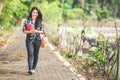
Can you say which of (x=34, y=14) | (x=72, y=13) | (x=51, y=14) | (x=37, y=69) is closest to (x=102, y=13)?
(x=72, y=13)

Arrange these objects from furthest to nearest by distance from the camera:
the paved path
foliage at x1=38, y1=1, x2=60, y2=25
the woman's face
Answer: foliage at x1=38, y1=1, x2=60, y2=25
the woman's face
the paved path

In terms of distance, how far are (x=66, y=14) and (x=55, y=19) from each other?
30257 mm

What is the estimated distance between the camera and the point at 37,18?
470 inches

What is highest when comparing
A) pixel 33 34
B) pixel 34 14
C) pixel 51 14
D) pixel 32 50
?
pixel 34 14

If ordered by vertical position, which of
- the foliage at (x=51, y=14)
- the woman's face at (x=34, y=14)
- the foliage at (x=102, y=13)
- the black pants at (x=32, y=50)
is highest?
the woman's face at (x=34, y=14)

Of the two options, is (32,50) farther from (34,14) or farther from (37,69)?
(37,69)

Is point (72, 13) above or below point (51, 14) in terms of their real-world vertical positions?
below

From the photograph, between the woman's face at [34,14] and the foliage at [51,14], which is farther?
the foliage at [51,14]

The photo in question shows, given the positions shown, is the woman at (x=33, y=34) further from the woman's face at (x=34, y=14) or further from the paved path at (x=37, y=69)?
the paved path at (x=37, y=69)

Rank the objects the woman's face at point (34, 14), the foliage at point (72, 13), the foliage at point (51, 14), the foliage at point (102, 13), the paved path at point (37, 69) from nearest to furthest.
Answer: the paved path at point (37, 69), the woman's face at point (34, 14), the foliage at point (51, 14), the foliage at point (72, 13), the foliage at point (102, 13)

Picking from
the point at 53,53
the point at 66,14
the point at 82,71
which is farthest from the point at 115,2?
the point at 82,71

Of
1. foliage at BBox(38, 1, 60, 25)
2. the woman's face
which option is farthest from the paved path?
foliage at BBox(38, 1, 60, 25)

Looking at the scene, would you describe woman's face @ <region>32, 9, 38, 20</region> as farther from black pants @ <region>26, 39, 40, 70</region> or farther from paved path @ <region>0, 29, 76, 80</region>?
paved path @ <region>0, 29, 76, 80</region>

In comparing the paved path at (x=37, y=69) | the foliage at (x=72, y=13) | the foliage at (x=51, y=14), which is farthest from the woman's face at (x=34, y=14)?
the foliage at (x=72, y=13)
